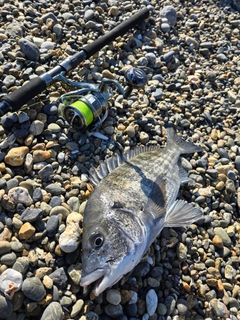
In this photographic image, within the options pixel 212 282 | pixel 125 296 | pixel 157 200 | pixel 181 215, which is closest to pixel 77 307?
pixel 125 296

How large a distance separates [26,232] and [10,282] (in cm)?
44

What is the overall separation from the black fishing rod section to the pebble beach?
0.20m

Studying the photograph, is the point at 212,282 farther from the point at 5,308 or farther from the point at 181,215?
the point at 5,308

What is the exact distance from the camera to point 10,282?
2615mm

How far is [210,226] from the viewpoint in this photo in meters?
3.82

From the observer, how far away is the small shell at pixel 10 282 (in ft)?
8.45

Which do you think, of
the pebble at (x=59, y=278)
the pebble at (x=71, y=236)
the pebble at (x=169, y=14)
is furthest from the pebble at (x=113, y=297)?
the pebble at (x=169, y=14)

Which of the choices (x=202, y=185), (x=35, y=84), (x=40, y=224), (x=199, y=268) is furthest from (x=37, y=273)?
(x=202, y=185)

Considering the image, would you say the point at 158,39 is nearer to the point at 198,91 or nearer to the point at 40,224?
the point at 198,91

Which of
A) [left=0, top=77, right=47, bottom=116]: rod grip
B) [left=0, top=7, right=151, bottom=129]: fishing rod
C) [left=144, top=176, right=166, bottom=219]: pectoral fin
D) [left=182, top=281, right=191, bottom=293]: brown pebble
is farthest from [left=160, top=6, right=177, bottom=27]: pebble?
[left=182, top=281, right=191, bottom=293]: brown pebble

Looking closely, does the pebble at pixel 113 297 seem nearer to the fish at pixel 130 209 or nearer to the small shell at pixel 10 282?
the fish at pixel 130 209

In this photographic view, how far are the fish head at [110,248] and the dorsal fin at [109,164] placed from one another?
0.58 meters

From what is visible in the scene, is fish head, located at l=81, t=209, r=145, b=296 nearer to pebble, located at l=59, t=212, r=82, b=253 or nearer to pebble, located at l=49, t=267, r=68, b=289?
pebble, located at l=59, t=212, r=82, b=253

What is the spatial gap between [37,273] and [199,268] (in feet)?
5.43
